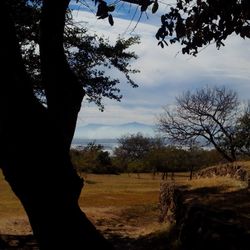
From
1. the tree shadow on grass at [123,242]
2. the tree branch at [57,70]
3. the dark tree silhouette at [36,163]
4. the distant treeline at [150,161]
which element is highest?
the distant treeline at [150,161]

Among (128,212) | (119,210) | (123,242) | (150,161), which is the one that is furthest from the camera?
(150,161)

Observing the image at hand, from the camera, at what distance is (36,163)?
12.1 feet

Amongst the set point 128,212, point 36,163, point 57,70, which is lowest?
point 128,212

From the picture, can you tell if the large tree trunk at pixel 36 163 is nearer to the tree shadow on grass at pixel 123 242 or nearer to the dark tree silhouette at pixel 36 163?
the dark tree silhouette at pixel 36 163

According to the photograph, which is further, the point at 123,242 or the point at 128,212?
the point at 128,212

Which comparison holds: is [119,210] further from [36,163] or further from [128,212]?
[36,163]

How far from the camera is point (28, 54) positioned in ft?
45.0

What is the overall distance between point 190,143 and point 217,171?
19.5 meters

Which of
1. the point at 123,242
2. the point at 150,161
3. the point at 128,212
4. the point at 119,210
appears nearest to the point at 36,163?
the point at 123,242

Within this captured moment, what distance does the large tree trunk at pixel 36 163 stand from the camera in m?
3.67

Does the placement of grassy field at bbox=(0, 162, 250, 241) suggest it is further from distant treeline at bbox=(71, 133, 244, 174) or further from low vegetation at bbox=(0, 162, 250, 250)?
distant treeline at bbox=(71, 133, 244, 174)

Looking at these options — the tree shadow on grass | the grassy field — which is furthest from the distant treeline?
the tree shadow on grass

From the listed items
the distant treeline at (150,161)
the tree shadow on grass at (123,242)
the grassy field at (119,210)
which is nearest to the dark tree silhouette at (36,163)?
the tree shadow on grass at (123,242)

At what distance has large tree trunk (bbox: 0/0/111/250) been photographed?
3.67 m
